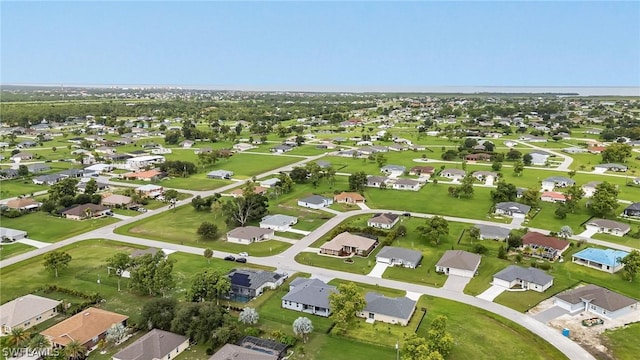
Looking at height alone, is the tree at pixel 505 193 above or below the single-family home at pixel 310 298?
above

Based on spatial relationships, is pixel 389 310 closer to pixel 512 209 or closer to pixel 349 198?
pixel 512 209

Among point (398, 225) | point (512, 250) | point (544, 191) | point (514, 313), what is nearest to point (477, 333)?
point (514, 313)

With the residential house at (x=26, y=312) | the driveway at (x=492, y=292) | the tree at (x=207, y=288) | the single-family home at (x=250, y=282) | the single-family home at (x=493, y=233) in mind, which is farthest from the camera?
the single-family home at (x=493, y=233)

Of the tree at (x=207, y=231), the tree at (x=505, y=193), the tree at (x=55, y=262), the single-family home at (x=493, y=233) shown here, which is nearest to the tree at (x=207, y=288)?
the tree at (x=55, y=262)

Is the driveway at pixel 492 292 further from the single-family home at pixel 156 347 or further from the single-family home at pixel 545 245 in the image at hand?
the single-family home at pixel 156 347

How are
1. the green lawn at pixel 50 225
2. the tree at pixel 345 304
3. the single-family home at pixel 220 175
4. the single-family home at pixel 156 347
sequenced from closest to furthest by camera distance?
the single-family home at pixel 156 347 → the tree at pixel 345 304 → the green lawn at pixel 50 225 → the single-family home at pixel 220 175

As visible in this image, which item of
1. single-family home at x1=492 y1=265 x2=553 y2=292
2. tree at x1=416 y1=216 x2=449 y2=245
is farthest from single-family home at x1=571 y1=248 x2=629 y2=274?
tree at x1=416 y1=216 x2=449 y2=245
